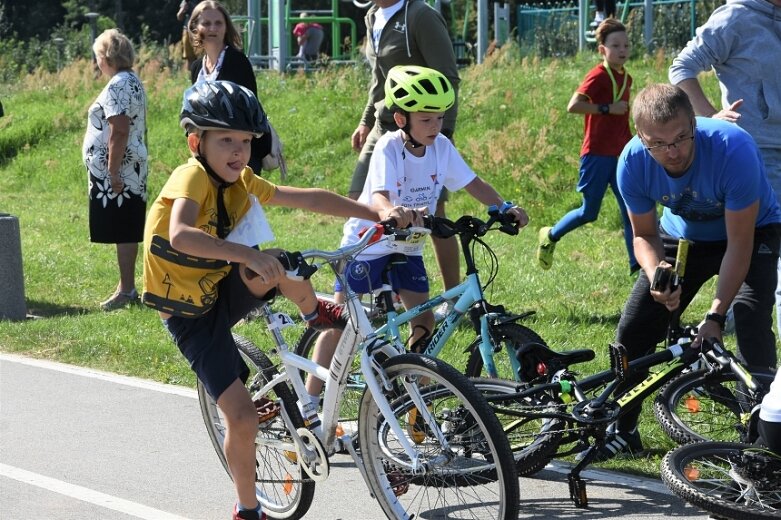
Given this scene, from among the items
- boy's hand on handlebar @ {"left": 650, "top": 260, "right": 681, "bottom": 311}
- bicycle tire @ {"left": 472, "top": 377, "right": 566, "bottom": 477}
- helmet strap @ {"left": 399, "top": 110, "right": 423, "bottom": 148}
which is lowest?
bicycle tire @ {"left": 472, "top": 377, "right": 566, "bottom": 477}

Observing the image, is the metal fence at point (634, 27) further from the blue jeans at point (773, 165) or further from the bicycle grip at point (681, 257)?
the bicycle grip at point (681, 257)

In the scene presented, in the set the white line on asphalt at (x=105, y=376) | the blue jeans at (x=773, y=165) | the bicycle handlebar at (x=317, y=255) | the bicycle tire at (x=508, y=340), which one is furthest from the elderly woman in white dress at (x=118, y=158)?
the bicycle handlebar at (x=317, y=255)

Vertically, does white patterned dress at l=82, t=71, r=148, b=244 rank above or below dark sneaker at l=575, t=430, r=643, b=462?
above

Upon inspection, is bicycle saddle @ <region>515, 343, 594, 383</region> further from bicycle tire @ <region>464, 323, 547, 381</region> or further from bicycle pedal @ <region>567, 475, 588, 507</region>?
bicycle pedal @ <region>567, 475, 588, 507</region>

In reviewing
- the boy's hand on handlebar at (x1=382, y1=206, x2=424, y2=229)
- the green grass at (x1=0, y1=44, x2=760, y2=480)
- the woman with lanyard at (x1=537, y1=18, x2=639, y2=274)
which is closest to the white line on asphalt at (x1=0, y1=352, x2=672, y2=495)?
the green grass at (x1=0, y1=44, x2=760, y2=480)

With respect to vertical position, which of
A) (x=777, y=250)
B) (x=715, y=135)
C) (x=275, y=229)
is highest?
(x=715, y=135)

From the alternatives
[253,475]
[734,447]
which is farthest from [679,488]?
[253,475]

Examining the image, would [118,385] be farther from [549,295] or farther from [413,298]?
[549,295]

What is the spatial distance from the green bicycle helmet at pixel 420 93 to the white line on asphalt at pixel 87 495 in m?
2.09

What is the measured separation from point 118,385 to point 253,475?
9.72 feet

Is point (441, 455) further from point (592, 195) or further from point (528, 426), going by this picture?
point (592, 195)

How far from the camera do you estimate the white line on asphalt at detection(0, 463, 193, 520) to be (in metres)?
5.18

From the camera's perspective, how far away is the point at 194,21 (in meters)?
8.60

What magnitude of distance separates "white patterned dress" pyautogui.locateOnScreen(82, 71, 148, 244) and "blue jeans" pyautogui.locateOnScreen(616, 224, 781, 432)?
5042 mm
